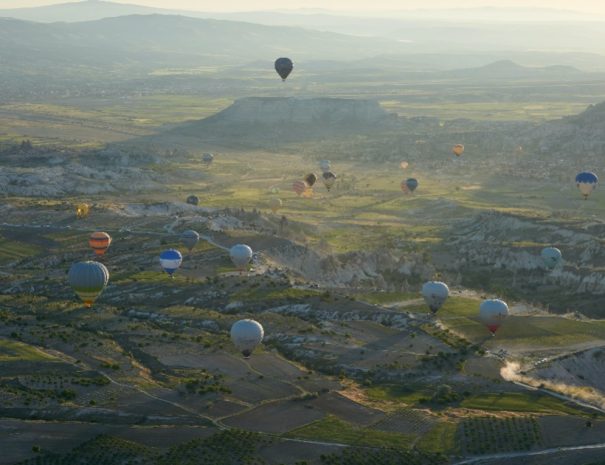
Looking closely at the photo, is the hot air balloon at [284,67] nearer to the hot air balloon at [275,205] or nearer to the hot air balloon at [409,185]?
the hot air balloon at [275,205]

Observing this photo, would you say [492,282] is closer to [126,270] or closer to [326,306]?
[326,306]

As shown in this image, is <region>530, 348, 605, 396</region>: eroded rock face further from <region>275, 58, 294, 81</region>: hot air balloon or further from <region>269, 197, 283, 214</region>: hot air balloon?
<region>275, 58, 294, 81</region>: hot air balloon

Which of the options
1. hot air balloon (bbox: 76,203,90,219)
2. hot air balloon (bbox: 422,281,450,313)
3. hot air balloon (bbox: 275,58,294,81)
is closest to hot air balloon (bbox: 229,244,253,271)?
hot air balloon (bbox: 422,281,450,313)

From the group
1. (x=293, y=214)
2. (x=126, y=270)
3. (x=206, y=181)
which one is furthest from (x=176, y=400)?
(x=206, y=181)

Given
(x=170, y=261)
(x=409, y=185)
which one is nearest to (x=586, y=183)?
(x=409, y=185)

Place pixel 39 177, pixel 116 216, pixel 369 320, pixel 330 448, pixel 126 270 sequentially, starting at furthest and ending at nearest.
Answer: pixel 39 177 → pixel 116 216 → pixel 126 270 → pixel 369 320 → pixel 330 448

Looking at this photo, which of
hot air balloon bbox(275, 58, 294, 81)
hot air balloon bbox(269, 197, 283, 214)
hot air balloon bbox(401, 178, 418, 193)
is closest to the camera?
hot air balloon bbox(269, 197, 283, 214)
